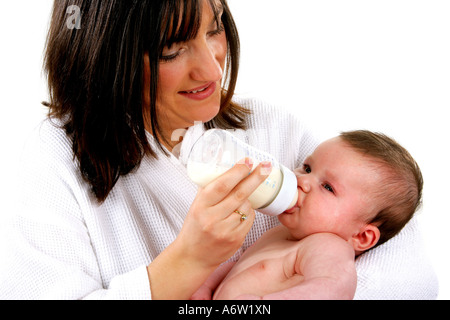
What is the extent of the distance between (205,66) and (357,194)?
0.57 metres

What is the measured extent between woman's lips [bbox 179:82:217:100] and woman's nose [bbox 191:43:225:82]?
63 millimetres

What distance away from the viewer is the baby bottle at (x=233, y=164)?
1214 mm

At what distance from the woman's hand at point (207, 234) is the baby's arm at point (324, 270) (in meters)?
0.13

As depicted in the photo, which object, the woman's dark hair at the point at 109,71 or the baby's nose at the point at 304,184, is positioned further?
the baby's nose at the point at 304,184

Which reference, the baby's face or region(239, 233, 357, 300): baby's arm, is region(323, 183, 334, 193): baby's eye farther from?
region(239, 233, 357, 300): baby's arm

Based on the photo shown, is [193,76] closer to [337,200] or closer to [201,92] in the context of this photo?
[201,92]

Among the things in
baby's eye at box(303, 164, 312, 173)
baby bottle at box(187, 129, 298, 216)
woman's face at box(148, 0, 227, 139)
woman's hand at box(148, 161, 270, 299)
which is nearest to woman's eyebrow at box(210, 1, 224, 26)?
woman's face at box(148, 0, 227, 139)

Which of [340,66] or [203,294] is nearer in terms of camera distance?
[203,294]

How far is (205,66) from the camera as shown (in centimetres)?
130

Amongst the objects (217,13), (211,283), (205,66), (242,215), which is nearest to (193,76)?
(205,66)

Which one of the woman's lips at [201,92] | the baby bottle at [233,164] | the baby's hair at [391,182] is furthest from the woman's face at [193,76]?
the baby's hair at [391,182]

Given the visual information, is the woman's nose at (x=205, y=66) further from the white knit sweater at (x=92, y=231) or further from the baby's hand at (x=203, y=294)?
the baby's hand at (x=203, y=294)

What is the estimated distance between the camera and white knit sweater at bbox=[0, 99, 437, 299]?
4.19 ft
